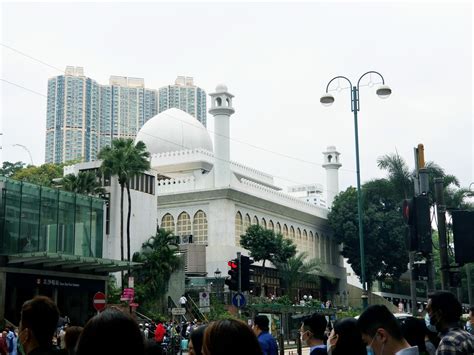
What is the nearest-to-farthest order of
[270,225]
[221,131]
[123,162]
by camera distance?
[123,162]
[221,131]
[270,225]

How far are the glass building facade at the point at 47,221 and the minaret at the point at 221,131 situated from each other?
1651 centimetres

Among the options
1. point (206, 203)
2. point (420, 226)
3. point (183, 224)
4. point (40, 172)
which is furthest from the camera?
point (40, 172)

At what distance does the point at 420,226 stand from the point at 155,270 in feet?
119

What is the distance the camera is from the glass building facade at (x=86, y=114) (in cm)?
10462

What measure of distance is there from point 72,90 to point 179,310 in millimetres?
87001

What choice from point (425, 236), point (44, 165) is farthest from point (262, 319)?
point (44, 165)

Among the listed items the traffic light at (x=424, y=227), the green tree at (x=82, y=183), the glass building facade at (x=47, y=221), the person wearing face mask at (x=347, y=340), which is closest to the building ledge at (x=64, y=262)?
the glass building facade at (x=47, y=221)

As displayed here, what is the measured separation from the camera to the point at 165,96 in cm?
11438

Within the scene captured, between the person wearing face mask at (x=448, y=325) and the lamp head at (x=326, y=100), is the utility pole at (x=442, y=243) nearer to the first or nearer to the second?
the person wearing face mask at (x=448, y=325)

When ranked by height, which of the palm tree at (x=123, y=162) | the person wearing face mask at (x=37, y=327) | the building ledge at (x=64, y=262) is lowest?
the person wearing face mask at (x=37, y=327)

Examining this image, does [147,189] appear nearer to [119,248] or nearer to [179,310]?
[119,248]

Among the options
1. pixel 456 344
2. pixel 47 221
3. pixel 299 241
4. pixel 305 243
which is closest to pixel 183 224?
pixel 299 241

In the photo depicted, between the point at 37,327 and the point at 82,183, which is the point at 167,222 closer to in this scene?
the point at 82,183

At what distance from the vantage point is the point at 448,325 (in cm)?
522
